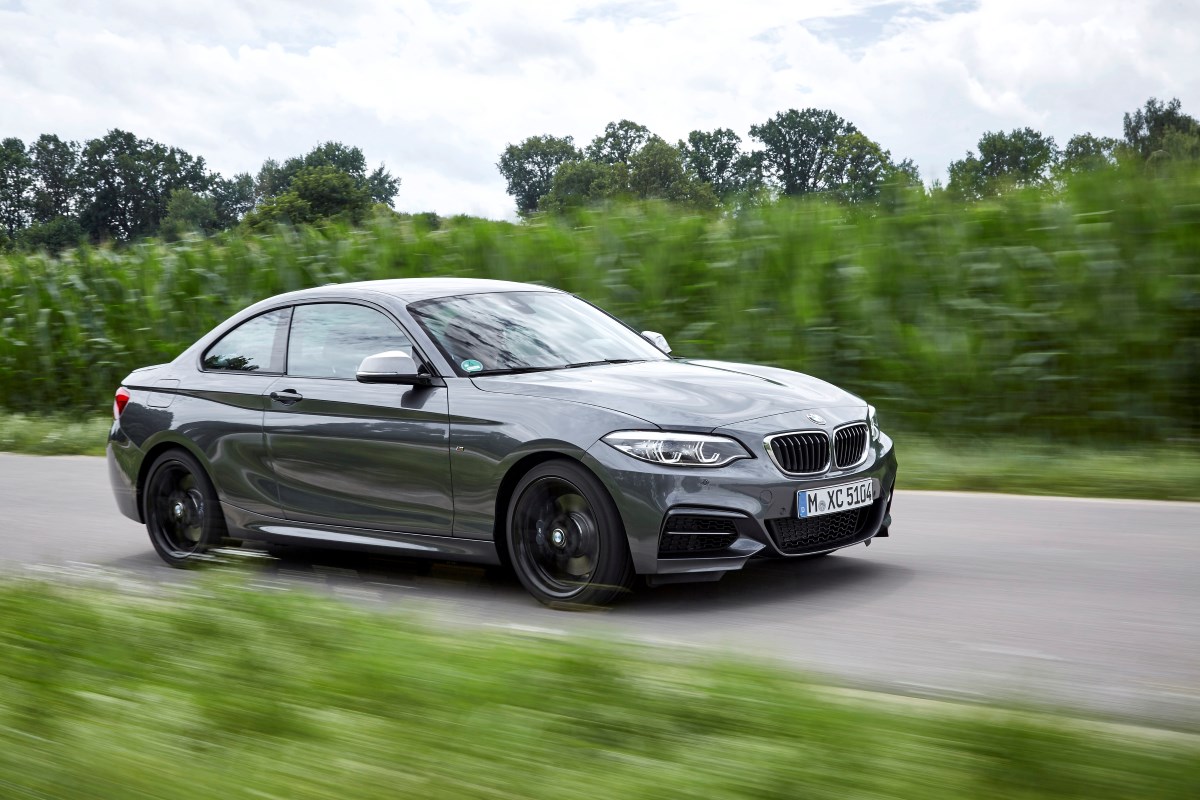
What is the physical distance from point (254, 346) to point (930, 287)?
20.7 feet

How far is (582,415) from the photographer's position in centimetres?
607

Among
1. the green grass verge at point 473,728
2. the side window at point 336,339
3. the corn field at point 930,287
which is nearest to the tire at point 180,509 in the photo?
the side window at point 336,339

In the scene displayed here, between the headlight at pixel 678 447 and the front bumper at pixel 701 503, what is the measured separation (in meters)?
0.03

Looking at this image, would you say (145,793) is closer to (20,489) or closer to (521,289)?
(521,289)

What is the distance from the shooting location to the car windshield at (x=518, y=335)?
22.3 ft

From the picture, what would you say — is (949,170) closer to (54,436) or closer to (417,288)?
(417,288)

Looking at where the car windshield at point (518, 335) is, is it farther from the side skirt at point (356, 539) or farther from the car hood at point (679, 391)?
the side skirt at point (356, 539)

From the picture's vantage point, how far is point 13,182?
107438mm

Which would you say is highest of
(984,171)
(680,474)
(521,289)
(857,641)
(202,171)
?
(202,171)

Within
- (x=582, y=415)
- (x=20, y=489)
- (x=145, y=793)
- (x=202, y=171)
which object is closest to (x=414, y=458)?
(x=582, y=415)

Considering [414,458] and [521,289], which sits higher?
[521,289]

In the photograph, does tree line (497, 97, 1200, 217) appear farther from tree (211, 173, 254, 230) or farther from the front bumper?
tree (211, 173, 254, 230)

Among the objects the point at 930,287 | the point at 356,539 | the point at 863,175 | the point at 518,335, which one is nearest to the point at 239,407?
the point at 356,539

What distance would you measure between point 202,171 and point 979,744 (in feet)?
389
